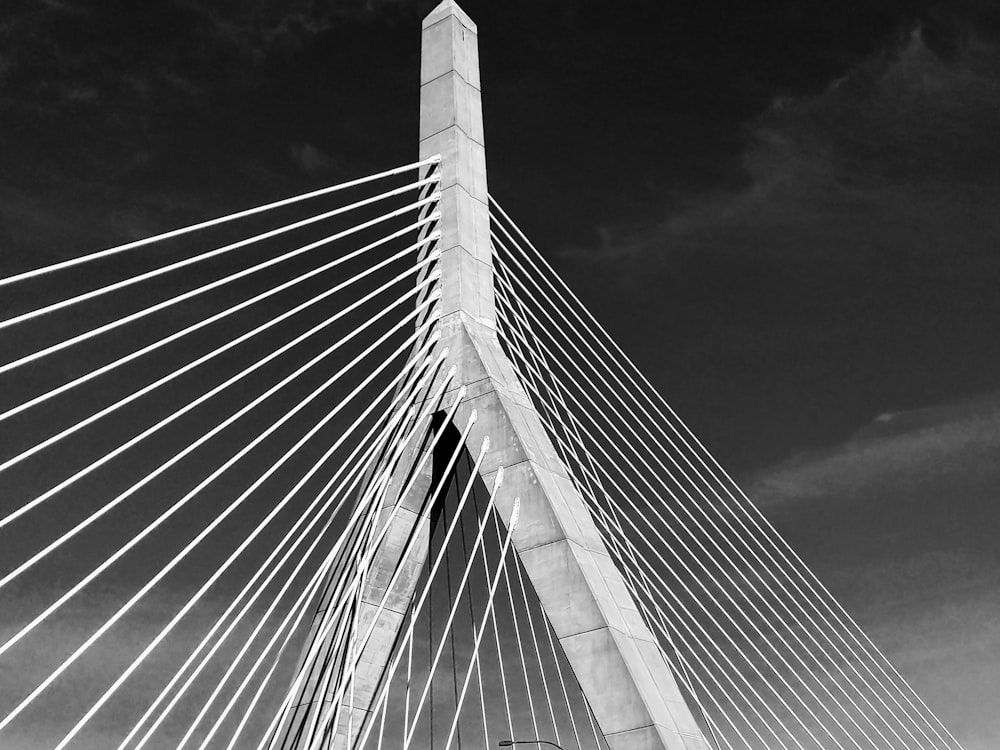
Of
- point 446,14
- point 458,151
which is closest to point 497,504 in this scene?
point 458,151

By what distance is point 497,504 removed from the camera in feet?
47.9

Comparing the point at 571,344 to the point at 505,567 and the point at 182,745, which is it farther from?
the point at 182,745

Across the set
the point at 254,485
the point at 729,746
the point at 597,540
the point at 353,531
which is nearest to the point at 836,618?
the point at 729,746

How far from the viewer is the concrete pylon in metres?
13.2

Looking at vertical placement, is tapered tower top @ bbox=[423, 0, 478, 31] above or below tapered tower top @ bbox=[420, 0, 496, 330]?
above

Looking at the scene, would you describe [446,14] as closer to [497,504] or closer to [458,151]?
[458,151]

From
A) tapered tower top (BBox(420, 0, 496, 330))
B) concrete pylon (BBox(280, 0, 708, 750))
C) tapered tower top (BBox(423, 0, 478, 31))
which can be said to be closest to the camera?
concrete pylon (BBox(280, 0, 708, 750))

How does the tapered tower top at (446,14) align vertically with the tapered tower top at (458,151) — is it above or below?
above

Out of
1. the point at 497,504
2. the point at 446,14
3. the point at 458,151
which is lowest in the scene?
the point at 497,504

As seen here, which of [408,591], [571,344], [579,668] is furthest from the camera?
[571,344]

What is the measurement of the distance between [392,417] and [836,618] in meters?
9.74

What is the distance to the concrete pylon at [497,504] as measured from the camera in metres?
13.2

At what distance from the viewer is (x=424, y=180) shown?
55.9 ft

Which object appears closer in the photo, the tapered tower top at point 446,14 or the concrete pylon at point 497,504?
the concrete pylon at point 497,504
